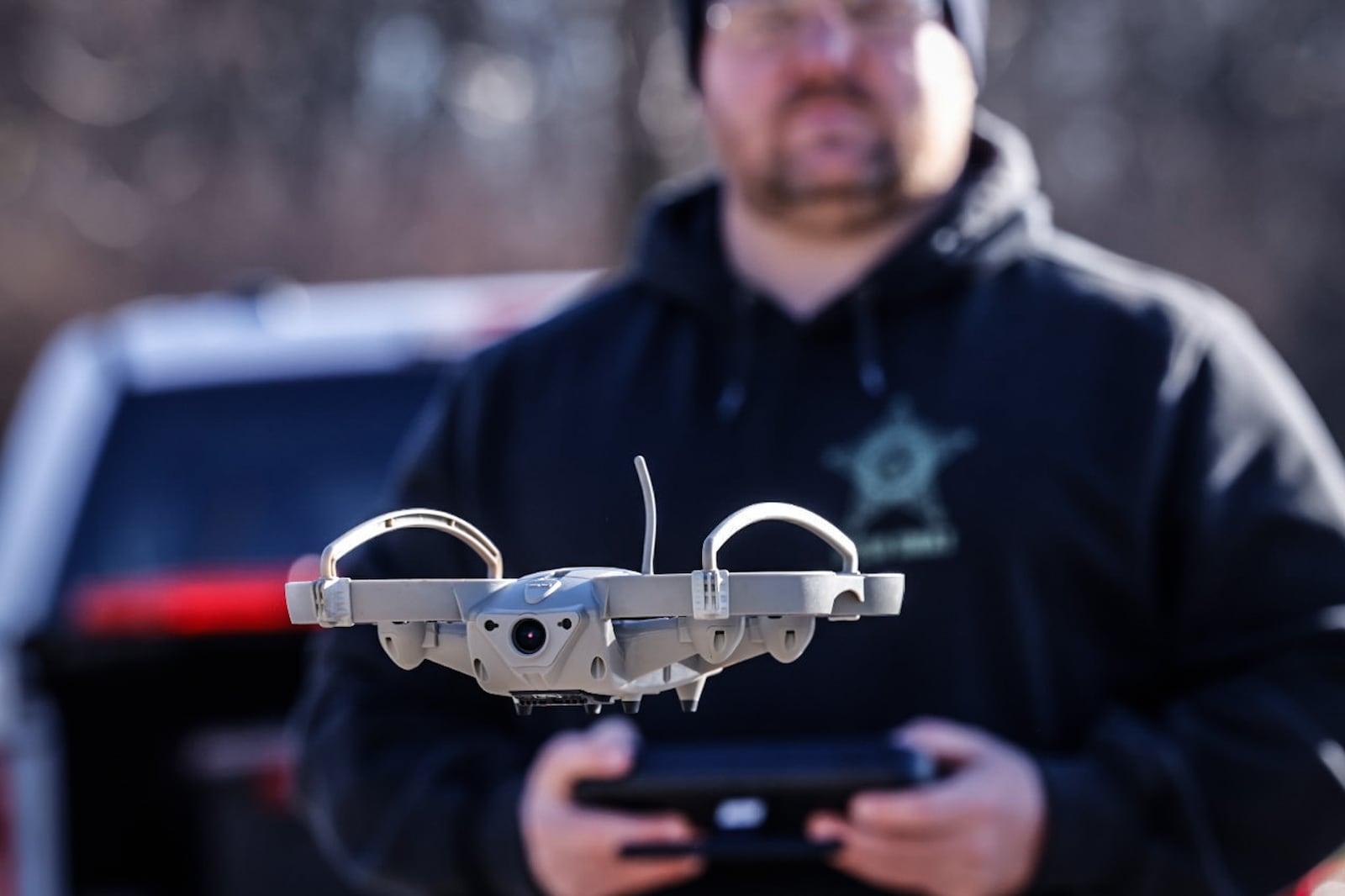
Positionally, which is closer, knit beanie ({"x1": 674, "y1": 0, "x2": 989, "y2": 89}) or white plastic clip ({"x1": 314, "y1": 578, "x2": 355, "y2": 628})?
white plastic clip ({"x1": 314, "y1": 578, "x2": 355, "y2": 628})

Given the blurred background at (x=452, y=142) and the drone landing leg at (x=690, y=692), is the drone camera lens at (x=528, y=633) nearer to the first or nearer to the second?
the drone landing leg at (x=690, y=692)

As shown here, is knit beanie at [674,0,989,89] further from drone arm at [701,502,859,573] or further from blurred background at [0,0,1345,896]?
blurred background at [0,0,1345,896]

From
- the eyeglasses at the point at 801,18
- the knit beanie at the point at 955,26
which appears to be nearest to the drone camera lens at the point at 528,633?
the eyeglasses at the point at 801,18

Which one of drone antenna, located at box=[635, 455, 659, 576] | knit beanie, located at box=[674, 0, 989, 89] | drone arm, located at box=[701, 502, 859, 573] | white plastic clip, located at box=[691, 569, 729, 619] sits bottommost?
white plastic clip, located at box=[691, 569, 729, 619]

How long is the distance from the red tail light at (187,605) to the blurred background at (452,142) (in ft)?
45.0

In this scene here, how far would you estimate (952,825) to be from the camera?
7.62 ft

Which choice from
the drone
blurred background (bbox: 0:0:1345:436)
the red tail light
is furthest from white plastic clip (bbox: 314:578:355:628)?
blurred background (bbox: 0:0:1345:436)

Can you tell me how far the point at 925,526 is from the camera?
2.36m

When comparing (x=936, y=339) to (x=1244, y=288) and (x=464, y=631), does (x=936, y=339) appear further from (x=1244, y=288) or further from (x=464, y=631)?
(x=1244, y=288)

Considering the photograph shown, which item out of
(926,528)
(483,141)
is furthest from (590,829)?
(483,141)

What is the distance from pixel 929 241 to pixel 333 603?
1.70m

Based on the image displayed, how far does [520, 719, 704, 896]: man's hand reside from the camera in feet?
7.47

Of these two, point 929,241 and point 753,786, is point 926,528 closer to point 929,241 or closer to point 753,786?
point 753,786

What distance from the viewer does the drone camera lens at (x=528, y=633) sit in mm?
1124
